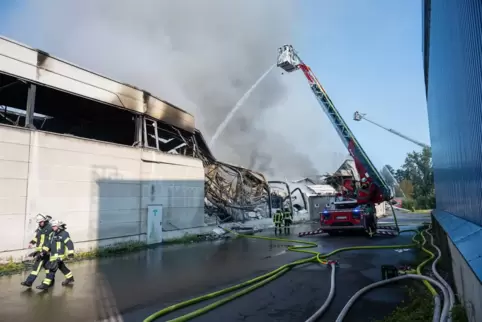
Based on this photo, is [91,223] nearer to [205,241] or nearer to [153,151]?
[153,151]

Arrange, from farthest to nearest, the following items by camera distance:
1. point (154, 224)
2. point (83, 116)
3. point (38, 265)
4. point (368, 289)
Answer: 1. point (83, 116)
2. point (154, 224)
3. point (38, 265)
4. point (368, 289)

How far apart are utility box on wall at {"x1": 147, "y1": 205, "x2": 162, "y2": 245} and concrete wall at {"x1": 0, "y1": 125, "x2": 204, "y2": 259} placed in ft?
0.72

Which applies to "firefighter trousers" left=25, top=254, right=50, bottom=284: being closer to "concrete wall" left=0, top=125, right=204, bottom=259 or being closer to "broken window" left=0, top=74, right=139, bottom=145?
"concrete wall" left=0, top=125, right=204, bottom=259

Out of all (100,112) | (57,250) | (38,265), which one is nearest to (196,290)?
(57,250)

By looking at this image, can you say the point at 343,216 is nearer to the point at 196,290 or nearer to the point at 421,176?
the point at 196,290

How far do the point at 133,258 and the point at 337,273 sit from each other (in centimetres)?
596

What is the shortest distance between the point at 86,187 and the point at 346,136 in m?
12.1

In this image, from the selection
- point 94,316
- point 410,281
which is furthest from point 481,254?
point 94,316

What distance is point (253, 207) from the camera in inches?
877

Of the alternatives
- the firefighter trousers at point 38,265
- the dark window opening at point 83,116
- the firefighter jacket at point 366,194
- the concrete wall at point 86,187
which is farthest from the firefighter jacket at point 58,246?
the firefighter jacket at point 366,194

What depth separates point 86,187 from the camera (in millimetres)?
11125

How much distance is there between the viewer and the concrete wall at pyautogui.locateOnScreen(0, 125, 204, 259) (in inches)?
356

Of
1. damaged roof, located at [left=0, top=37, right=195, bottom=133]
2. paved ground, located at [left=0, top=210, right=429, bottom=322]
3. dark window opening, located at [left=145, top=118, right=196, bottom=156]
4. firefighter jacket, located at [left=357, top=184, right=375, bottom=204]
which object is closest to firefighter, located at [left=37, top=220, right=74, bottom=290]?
paved ground, located at [left=0, top=210, right=429, bottom=322]

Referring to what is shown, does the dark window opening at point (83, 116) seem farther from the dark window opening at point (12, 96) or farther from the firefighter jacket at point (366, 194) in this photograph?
the firefighter jacket at point (366, 194)
